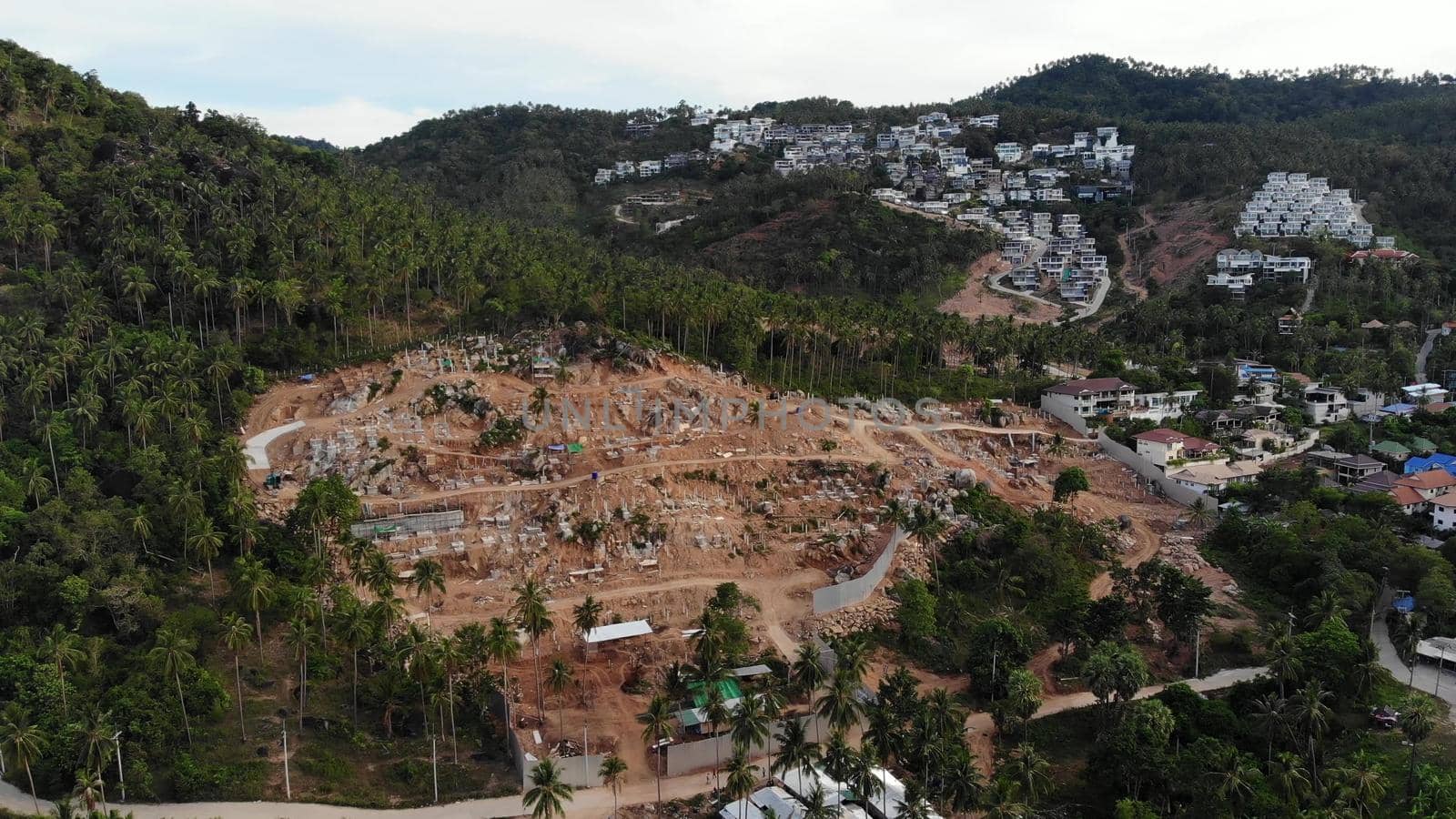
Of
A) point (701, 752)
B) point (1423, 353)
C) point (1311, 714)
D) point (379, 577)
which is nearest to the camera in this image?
point (1311, 714)

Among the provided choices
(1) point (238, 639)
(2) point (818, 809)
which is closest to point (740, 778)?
(2) point (818, 809)

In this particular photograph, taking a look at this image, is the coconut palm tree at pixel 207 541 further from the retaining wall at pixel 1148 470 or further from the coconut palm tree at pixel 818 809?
the retaining wall at pixel 1148 470

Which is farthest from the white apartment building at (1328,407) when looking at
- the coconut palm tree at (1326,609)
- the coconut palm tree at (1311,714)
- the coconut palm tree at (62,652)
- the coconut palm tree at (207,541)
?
the coconut palm tree at (62,652)

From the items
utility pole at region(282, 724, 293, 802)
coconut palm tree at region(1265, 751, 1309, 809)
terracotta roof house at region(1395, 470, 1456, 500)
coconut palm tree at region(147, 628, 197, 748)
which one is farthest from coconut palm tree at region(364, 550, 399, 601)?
terracotta roof house at region(1395, 470, 1456, 500)

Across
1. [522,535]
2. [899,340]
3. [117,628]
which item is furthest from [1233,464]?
[117,628]

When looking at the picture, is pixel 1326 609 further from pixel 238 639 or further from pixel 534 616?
pixel 238 639
